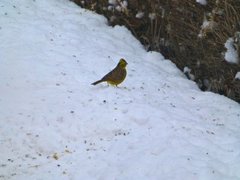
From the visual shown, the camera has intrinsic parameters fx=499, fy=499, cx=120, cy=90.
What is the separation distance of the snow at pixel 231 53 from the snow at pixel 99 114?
24.4 inches

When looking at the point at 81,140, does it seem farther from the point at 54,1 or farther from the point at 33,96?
the point at 54,1

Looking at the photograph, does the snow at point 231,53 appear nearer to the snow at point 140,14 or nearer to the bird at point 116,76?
the bird at point 116,76

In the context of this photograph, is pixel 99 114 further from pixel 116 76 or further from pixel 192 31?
pixel 192 31

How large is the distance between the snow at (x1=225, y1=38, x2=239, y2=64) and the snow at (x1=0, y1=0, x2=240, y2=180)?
621 millimetres

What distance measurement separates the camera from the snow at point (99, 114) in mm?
5727

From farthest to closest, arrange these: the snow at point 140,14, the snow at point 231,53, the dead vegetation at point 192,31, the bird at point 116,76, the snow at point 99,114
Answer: the snow at point 140,14 < the dead vegetation at point 192,31 < the snow at point 231,53 < the bird at point 116,76 < the snow at point 99,114

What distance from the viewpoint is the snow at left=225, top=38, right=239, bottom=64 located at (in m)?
8.00

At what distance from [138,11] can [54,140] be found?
472 cm

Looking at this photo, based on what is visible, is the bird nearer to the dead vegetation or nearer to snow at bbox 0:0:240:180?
snow at bbox 0:0:240:180

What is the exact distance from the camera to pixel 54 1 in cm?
1227

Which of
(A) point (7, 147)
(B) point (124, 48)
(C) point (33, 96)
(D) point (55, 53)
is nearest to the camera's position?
(A) point (7, 147)

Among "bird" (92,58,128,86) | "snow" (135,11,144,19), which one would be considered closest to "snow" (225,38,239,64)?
"bird" (92,58,128,86)

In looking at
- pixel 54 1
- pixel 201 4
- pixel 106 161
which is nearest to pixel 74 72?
pixel 201 4

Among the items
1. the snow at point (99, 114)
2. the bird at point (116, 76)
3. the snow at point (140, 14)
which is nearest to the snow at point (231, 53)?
the snow at point (99, 114)
